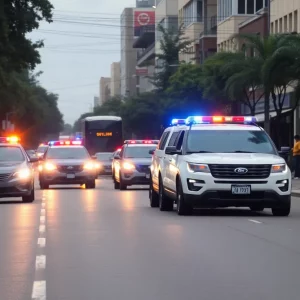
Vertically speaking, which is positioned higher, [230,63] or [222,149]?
[230,63]

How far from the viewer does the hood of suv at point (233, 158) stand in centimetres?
2223

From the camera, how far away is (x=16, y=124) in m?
125

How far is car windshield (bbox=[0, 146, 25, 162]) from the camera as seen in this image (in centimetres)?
3027

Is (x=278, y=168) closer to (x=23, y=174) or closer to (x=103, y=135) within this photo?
(x=23, y=174)

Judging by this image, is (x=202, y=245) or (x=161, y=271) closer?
(x=161, y=271)

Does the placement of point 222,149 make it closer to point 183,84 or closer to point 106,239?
point 106,239

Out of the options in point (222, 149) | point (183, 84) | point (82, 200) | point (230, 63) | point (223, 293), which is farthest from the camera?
point (183, 84)

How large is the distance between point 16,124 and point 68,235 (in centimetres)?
10772

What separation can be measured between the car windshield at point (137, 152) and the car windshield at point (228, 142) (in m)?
16.4

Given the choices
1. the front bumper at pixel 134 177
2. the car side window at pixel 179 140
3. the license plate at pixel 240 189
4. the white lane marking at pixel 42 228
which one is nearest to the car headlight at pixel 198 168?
the license plate at pixel 240 189

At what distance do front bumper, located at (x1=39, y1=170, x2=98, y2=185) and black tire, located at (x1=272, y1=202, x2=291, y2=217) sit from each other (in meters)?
16.9

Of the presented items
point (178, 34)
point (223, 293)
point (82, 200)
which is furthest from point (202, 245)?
point (178, 34)

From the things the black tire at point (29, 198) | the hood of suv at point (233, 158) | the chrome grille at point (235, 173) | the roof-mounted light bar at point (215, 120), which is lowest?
the black tire at point (29, 198)

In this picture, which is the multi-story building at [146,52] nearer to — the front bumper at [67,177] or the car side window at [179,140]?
the front bumper at [67,177]
